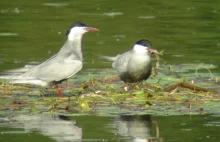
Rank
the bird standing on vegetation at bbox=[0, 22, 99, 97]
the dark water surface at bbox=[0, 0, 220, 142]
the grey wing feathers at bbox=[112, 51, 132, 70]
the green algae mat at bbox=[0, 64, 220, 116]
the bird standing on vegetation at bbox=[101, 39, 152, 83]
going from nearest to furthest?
the dark water surface at bbox=[0, 0, 220, 142] < the green algae mat at bbox=[0, 64, 220, 116] < the bird standing on vegetation at bbox=[0, 22, 99, 97] < the bird standing on vegetation at bbox=[101, 39, 152, 83] < the grey wing feathers at bbox=[112, 51, 132, 70]

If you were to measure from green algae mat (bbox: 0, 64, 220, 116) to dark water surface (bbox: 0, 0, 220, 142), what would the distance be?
14.5 inches

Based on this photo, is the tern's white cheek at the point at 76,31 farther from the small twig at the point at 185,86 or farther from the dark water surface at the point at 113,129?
the dark water surface at the point at 113,129

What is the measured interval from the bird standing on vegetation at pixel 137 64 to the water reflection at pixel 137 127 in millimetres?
1984

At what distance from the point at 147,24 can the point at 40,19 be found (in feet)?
7.72

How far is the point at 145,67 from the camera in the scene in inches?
474

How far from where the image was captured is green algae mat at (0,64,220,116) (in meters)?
10.5

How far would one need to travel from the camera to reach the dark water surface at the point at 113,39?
30.5 feet

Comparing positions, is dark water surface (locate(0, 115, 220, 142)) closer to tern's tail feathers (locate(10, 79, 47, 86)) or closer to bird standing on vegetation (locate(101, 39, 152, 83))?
tern's tail feathers (locate(10, 79, 47, 86))

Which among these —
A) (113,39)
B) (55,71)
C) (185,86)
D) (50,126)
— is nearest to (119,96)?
(185,86)

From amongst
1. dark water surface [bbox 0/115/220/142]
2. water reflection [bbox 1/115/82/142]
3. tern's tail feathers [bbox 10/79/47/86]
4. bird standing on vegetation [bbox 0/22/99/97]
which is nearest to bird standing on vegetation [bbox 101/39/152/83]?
bird standing on vegetation [bbox 0/22/99/97]

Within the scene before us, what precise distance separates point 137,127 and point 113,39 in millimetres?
7126

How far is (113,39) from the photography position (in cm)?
1658

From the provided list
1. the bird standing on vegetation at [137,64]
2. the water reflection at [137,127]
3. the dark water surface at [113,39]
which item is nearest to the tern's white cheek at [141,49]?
the bird standing on vegetation at [137,64]

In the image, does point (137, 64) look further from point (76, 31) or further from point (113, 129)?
point (113, 129)
